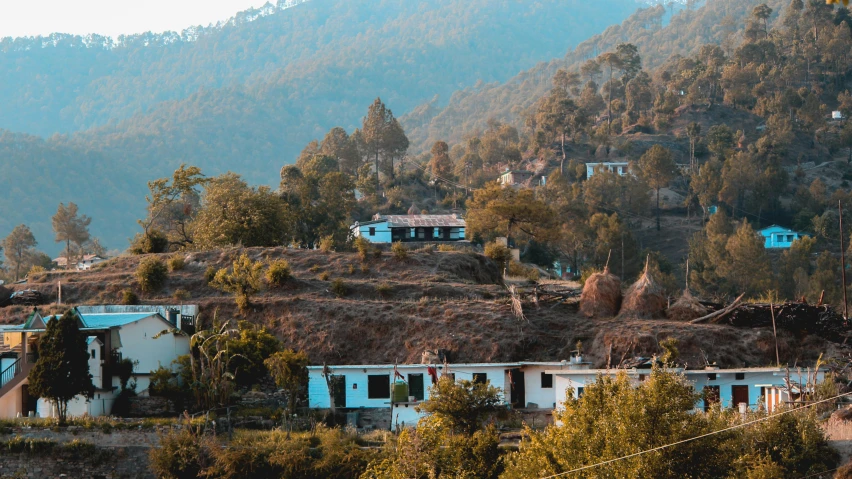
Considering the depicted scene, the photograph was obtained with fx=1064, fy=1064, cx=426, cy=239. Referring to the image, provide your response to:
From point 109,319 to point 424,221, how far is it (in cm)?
4216

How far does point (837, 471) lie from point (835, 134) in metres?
93.6

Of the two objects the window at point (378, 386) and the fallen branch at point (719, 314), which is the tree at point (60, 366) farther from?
the fallen branch at point (719, 314)

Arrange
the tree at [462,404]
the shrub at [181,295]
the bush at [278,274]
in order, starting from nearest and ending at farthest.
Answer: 1. the tree at [462,404]
2. the bush at [278,274]
3. the shrub at [181,295]

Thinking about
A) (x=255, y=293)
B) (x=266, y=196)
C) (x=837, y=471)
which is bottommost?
(x=837, y=471)

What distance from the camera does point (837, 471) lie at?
1024 inches

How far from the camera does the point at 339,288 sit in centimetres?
4841

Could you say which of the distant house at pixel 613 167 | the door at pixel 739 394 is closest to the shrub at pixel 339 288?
the door at pixel 739 394

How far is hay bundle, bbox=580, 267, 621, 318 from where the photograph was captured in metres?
44.9

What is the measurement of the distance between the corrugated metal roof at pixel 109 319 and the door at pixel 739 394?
22.1 meters

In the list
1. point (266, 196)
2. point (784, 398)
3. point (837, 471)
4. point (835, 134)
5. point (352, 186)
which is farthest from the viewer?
point (835, 134)

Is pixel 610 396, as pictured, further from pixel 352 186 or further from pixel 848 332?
pixel 352 186

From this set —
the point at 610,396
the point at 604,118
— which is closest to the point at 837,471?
the point at 610,396

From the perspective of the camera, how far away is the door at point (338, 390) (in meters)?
39.3

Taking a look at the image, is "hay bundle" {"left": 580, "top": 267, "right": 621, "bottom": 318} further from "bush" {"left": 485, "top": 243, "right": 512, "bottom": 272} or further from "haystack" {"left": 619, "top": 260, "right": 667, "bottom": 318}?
"bush" {"left": 485, "top": 243, "right": 512, "bottom": 272}
